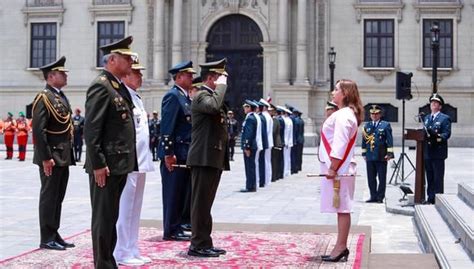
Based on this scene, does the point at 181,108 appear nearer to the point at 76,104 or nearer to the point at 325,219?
the point at 325,219

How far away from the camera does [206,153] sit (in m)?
8.45

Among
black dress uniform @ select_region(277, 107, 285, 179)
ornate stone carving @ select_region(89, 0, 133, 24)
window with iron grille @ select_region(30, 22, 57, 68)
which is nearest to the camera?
black dress uniform @ select_region(277, 107, 285, 179)

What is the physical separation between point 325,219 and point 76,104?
30.1 m

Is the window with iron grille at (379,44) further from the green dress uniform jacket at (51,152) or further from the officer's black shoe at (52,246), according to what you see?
the officer's black shoe at (52,246)

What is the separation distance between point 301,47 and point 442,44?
24.2ft

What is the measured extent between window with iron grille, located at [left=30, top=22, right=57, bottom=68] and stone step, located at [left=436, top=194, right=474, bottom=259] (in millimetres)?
33035

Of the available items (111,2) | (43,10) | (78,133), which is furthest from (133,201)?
(43,10)

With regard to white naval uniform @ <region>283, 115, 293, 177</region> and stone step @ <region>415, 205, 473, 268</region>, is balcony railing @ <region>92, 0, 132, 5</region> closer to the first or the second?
white naval uniform @ <region>283, 115, 293, 177</region>

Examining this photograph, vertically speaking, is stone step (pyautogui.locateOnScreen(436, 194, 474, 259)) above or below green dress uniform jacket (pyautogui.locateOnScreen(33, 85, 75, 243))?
below

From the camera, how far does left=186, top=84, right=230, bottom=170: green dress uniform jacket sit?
8.38 metres

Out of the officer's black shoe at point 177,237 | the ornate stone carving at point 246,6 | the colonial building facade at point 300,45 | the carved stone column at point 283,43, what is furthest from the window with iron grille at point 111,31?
the officer's black shoe at point 177,237

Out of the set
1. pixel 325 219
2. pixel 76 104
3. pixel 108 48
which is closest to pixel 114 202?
pixel 108 48

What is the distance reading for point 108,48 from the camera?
7.23 metres

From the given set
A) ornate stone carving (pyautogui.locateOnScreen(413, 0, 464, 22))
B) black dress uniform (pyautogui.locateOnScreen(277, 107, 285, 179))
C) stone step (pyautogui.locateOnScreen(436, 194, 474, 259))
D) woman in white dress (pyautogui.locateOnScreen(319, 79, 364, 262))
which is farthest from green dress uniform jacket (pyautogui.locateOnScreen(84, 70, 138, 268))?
ornate stone carving (pyautogui.locateOnScreen(413, 0, 464, 22))
